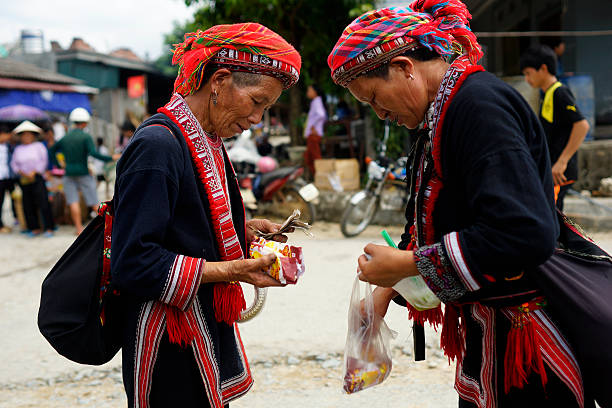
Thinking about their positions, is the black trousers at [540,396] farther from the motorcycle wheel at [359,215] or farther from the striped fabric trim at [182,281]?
the motorcycle wheel at [359,215]

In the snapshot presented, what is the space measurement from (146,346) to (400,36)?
1.17m

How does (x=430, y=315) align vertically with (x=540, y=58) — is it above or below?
below

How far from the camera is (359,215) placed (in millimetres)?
7617

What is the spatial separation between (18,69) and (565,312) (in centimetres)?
1979

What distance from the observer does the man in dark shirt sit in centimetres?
431

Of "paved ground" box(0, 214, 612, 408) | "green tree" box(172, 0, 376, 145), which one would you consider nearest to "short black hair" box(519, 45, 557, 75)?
"paved ground" box(0, 214, 612, 408)

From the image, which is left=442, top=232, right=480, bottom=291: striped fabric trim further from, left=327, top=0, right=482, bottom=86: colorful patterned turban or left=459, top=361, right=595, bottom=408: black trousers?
left=327, top=0, right=482, bottom=86: colorful patterned turban

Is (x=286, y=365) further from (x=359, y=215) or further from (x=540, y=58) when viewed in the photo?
(x=359, y=215)

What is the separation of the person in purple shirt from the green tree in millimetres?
4110

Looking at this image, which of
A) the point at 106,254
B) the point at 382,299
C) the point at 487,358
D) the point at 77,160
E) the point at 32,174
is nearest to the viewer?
the point at 487,358

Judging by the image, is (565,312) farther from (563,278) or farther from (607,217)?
(607,217)

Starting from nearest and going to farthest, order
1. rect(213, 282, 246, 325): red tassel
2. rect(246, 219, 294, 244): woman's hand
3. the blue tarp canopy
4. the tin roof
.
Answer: rect(213, 282, 246, 325): red tassel → rect(246, 219, 294, 244): woman's hand → the blue tarp canopy → the tin roof

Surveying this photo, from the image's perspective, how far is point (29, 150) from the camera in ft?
27.4

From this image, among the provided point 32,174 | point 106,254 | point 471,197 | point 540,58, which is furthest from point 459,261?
point 32,174
